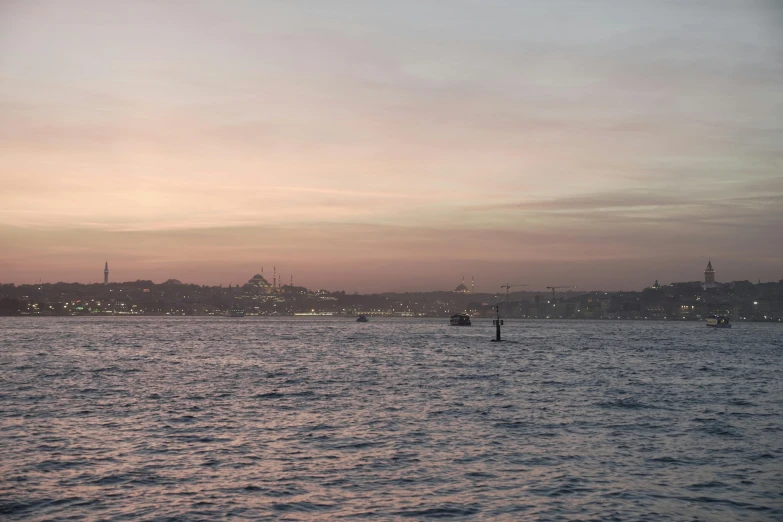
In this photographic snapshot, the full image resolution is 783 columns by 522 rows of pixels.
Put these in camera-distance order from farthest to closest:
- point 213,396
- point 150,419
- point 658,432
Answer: point 213,396 → point 150,419 → point 658,432

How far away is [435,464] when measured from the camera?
29156mm

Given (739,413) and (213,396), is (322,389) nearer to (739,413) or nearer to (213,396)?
(213,396)

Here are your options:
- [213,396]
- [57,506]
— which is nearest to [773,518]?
[57,506]

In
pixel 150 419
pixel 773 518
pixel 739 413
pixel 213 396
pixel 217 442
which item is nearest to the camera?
pixel 773 518

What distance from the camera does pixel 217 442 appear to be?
3331 centimetres

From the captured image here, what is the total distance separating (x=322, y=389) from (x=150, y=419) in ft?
58.0

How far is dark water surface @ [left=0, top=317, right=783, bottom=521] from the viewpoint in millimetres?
23484

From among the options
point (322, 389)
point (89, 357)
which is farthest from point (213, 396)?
point (89, 357)

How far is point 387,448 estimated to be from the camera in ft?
106

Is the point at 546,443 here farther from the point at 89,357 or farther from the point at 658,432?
the point at 89,357

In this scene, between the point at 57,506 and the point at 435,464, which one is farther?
the point at 435,464

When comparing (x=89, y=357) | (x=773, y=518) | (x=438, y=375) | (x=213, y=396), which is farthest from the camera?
(x=89, y=357)

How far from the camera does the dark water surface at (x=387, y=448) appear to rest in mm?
23484

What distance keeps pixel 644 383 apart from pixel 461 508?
147 ft
